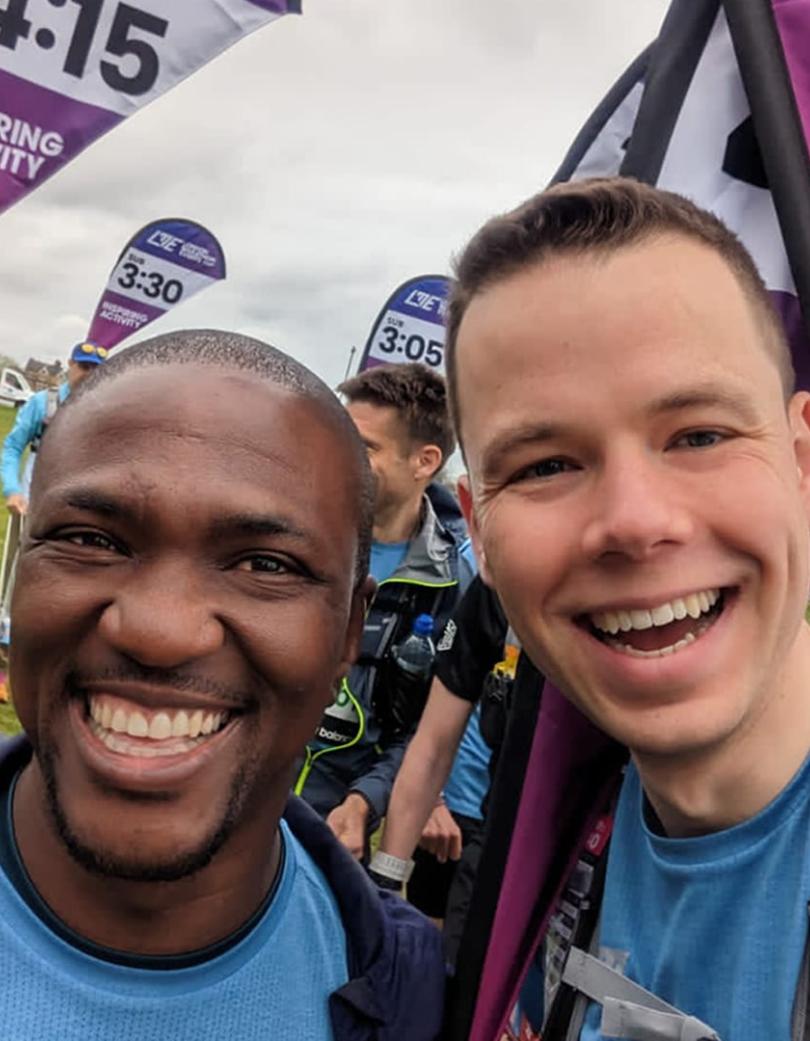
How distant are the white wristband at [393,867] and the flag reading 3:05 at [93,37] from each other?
3.48 meters

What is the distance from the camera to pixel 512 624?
1.49m

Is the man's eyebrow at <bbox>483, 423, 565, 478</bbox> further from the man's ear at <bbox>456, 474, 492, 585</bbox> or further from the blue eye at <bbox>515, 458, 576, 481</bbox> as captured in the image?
the man's ear at <bbox>456, 474, 492, 585</bbox>

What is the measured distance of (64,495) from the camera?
1.30 meters

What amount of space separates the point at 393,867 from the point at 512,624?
5.78ft

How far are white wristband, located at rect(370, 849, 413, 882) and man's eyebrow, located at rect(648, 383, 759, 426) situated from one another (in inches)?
→ 83.2

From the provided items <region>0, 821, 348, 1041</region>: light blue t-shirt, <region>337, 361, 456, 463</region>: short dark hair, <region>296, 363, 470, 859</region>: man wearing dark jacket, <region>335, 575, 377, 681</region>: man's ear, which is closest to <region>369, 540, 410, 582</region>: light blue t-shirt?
<region>296, 363, 470, 859</region>: man wearing dark jacket

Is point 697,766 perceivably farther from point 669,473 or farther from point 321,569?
point 321,569

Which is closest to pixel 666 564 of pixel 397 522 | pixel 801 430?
pixel 801 430

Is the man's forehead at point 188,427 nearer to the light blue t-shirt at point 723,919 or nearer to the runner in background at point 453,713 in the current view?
the light blue t-shirt at point 723,919

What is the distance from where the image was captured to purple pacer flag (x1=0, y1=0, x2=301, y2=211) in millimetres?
3771

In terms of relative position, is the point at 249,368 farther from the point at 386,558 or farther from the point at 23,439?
the point at 23,439

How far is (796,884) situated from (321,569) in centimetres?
82

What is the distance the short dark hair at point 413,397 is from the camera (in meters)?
3.97

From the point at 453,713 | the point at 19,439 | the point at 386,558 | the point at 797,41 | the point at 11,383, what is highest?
the point at 11,383
